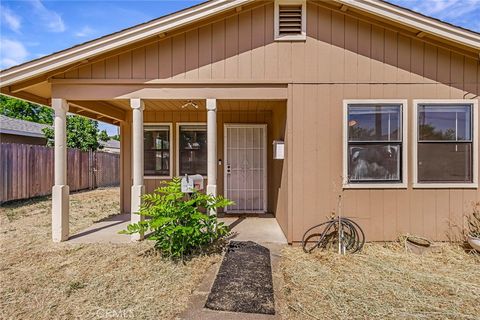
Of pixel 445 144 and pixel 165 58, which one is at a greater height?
pixel 165 58

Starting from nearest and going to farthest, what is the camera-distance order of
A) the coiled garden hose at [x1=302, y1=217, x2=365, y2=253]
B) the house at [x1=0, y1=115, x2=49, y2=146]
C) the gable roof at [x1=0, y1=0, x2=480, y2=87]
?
the gable roof at [x1=0, y1=0, x2=480, y2=87] < the coiled garden hose at [x1=302, y1=217, x2=365, y2=253] < the house at [x1=0, y1=115, x2=49, y2=146]

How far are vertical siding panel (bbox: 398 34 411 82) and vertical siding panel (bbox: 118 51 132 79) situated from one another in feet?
14.3

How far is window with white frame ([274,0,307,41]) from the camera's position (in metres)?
4.72

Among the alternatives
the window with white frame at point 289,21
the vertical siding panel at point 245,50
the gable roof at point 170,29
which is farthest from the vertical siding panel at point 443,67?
the vertical siding panel at point 245,50

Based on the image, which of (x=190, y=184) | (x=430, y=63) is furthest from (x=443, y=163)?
(x=190, y=184)

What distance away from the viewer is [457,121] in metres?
4.67

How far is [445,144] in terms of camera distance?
4645mm

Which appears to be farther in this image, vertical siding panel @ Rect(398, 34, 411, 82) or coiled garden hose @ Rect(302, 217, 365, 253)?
vertical siding panel @ Rect(398, 34, 411, 82)

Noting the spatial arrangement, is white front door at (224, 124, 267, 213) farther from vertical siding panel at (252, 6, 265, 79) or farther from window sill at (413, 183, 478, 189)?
window sill at (413, 183, 478, 189)

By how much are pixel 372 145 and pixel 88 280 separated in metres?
4.41

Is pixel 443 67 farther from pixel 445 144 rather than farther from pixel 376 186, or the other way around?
pixel 376 186

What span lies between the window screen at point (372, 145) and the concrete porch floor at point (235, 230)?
170 cm

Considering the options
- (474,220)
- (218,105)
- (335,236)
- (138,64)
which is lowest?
(335,236)

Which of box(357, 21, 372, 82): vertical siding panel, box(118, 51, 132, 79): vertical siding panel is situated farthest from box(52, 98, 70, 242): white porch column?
box(357, 21, 372, 82): vertical siding panel
